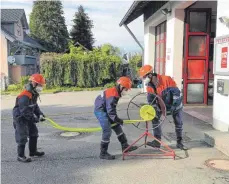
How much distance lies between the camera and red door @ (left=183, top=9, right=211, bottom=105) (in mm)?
10531

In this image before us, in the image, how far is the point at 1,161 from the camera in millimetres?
5398

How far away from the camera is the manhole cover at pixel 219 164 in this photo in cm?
495

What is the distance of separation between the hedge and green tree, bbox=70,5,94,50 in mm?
28503

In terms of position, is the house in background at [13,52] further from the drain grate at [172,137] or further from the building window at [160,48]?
the drain grate at [172,137]

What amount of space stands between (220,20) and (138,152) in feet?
11.7

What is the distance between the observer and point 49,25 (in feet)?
168

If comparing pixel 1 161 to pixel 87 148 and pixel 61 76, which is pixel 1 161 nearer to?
pixel 87 148

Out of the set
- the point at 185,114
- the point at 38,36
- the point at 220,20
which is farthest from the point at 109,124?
the point at 38,36

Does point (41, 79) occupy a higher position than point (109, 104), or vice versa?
point (41, 79)

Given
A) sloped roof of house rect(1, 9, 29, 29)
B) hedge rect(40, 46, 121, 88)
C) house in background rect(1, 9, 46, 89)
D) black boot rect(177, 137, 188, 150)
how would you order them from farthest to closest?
1. sloped roof of house rect(1, 9, 29, 29)
2. house in background rect(1, 9, 46, 89)
3. hedge rect(40, 46, 121, 88)
4. black boot rect(177, 137, 188, 150)

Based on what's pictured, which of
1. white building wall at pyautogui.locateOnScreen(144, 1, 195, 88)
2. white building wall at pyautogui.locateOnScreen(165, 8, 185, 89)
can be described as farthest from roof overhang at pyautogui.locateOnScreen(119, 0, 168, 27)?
white building wall at pyautogui.locateOnScreen(165, 8, 185, 89)

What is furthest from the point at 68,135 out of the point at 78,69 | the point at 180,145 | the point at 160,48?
the point at 78,69

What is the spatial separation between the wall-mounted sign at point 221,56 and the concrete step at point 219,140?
1.37 metres

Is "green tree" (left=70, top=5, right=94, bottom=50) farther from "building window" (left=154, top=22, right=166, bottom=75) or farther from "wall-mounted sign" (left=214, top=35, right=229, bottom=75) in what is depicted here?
"wall-mounted sign" (left=214, top=35, right=229, bottom=75)
